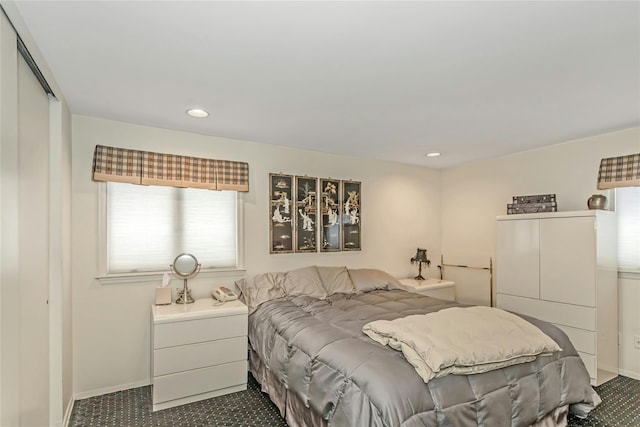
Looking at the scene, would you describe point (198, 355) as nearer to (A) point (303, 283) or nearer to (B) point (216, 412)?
(B) point (216, 412)

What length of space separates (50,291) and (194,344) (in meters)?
1.09

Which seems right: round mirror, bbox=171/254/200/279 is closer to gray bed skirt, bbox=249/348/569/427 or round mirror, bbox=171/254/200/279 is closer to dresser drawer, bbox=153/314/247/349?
dresser drawer, bbox=153/314/247/349

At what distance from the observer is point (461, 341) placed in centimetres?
204

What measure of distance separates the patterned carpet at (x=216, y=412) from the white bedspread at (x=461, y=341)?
90cm

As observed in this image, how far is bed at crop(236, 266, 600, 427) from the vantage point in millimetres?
1769

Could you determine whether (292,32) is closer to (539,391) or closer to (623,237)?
(539,391)

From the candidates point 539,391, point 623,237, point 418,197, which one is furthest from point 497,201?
point 539,391

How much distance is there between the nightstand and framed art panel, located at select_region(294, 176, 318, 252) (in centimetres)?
125

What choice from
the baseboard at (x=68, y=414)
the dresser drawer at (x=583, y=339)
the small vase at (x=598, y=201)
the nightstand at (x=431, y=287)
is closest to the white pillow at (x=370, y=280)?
the nightstand at (x=431, y=287)

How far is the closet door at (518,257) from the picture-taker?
11.9 feet

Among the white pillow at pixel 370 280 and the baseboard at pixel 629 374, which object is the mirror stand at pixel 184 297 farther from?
the baseboard at pixel 629 374

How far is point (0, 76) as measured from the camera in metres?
1.30

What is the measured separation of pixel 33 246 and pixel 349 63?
81.0 inches

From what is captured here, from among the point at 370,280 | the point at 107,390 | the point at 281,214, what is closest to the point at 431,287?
the point at 370,280
